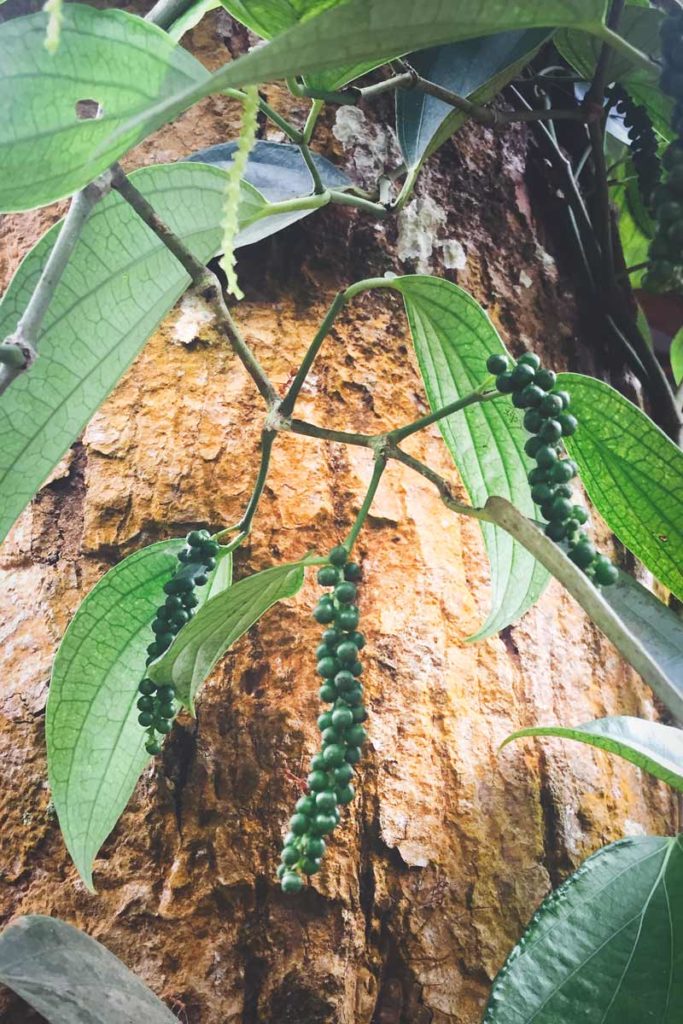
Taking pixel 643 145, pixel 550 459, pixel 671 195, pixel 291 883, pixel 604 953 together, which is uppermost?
pixel 643 145

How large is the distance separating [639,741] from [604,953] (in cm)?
12

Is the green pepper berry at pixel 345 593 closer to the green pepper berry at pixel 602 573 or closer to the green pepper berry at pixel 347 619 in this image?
the green pepper berry at pixel 347 619

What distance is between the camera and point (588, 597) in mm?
383

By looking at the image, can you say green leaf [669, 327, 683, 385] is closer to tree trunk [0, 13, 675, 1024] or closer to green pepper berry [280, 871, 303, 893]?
tree trunk [0, 13, 675, 1024]

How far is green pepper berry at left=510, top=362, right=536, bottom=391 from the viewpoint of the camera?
0.46 metres

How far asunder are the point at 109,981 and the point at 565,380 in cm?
46

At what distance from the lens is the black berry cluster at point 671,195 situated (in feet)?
1.76

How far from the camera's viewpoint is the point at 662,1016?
44 centimetres

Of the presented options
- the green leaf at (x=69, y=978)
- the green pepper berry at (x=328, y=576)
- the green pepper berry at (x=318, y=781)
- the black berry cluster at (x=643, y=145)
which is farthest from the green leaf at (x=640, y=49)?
the green leaf at (x=69, y=978)

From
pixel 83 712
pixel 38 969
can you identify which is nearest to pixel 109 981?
pixel 38 969

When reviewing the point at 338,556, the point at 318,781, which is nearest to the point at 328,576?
the point at 338,556

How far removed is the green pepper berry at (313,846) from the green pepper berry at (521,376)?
28 cm

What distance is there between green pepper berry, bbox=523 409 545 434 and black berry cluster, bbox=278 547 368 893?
0.14 m

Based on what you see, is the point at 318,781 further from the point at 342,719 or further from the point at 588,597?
the point at 588,597
